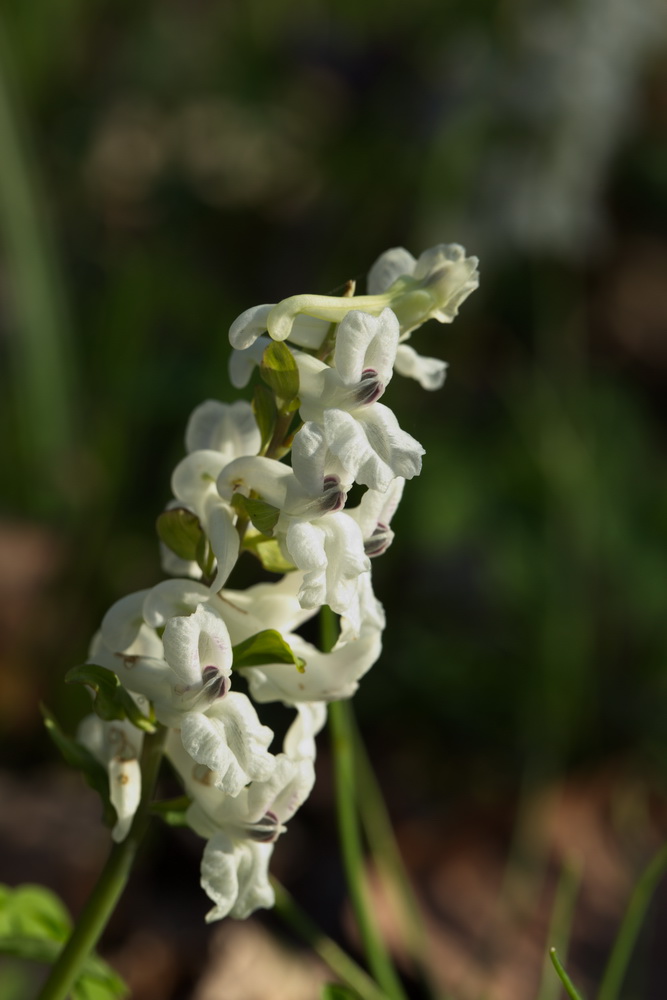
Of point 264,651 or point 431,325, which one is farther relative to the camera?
point 431,325

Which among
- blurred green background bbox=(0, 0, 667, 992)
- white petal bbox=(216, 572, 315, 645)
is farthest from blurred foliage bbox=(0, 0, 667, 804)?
white petal bbox=(216, 572, 315, 645)

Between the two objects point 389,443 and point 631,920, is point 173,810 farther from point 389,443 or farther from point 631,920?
point 631,920

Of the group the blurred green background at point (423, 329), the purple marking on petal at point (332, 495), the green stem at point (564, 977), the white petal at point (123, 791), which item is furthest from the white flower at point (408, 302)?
the blurred green background at point (423, 329)

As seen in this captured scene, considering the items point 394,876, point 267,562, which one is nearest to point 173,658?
point 267,562

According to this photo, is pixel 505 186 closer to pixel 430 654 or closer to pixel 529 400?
pixel 529 400

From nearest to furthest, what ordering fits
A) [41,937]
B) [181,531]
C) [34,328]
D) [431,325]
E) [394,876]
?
[181,531] < [41,937] < [394,876] < [34,328] < [431,325]

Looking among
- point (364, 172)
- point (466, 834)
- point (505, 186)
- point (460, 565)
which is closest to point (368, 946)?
point (466, 834)
